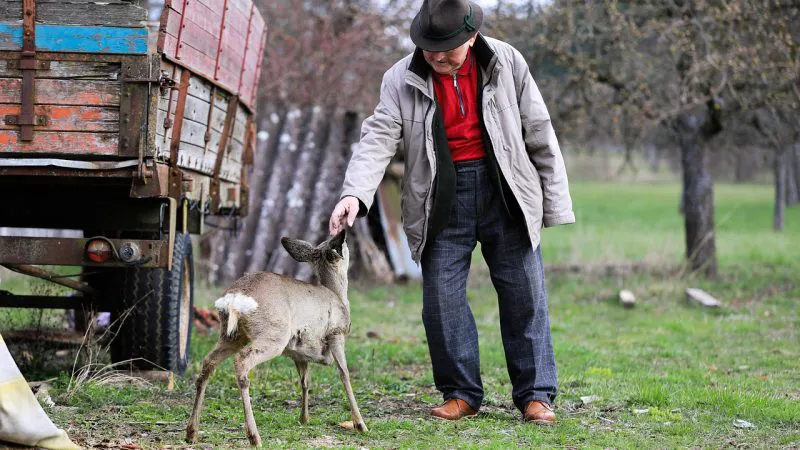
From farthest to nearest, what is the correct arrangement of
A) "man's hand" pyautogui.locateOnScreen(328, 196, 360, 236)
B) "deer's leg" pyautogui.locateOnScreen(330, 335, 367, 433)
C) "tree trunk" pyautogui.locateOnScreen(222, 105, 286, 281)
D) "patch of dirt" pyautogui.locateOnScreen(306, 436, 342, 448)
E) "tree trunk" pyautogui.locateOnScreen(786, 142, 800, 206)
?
"tree trunk" pyautogui.locateOnScreen(786, 142, 800, 206) → "tree trunk" pyautogui.locateOnScreen(222, 105, 286, 281) → "deer's leg" pyautogui.locateOnScreen(330, 335, 367, 433) → "man's hand" pyautogui.locateOnScreen(328, 196, 360, 236) → "patch of dirt" pyautogui.locateOnScreen(306, 436, 342, 448)

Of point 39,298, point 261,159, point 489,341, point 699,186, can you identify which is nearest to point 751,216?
point 699,186

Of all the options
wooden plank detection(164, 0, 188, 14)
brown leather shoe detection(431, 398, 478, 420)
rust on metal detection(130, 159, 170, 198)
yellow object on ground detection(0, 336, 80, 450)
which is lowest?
brown leather shoe detection(431, 398, 478, 420)

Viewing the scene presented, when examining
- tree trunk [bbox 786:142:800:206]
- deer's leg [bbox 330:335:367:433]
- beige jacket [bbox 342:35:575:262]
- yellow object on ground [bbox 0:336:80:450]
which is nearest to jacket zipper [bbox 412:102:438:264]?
beige jacket [bbox 342:35:575:262]

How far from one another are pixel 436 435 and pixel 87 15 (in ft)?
9.23

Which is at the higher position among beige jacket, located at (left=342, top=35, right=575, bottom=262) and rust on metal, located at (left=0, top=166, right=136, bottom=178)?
beige jacket, located at (left=342, top=35, right=575, bottom=262)

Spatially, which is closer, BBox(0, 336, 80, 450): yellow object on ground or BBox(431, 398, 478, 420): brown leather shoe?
BBox(0, 336, 80, 450): yellow object on ground

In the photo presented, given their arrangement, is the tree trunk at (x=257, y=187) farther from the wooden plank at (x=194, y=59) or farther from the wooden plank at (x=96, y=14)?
the wooden plank at (x=96, y=14)

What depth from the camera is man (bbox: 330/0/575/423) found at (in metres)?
5.41

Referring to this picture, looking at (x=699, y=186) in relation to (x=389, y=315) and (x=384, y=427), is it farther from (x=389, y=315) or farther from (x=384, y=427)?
(x=384, y=427)

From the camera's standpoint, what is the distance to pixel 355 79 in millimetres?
16562

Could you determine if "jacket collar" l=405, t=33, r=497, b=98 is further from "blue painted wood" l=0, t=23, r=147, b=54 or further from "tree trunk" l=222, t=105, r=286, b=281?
"tree trunk" l=222, t=105, r=286, b=281

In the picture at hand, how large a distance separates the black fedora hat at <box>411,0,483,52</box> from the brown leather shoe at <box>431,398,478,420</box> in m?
1.94

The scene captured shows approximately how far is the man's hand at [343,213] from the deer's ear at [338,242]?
79 mm

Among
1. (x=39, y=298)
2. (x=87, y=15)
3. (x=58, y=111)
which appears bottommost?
(x=39, y=298)
